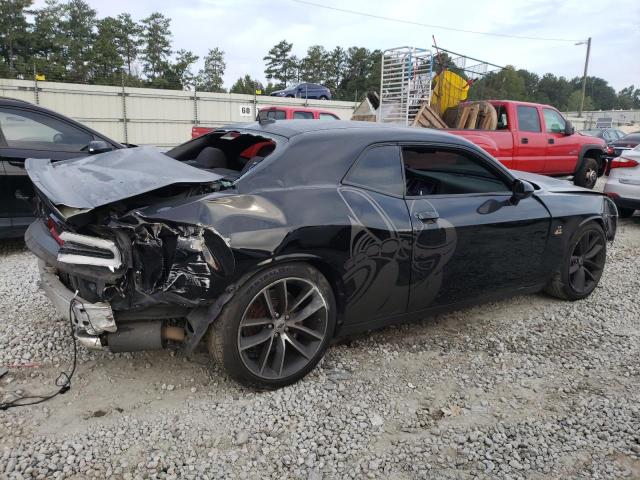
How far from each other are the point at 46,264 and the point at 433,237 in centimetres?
243

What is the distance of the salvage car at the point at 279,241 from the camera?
7.79 ft

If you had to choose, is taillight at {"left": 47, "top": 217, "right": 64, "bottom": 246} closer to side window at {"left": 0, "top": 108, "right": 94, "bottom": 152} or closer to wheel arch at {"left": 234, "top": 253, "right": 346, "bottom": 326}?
wheel arch at {"left": 234, "top": 253, "right": 346, "bottom": 326}

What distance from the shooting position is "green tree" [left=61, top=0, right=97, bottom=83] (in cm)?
4434

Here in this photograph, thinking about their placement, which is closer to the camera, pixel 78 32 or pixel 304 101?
pixel 304 101

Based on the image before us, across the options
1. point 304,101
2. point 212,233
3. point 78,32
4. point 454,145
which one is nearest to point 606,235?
point 454,145

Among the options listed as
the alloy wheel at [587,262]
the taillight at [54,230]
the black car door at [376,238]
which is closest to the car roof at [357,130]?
the black car door at [376,238]

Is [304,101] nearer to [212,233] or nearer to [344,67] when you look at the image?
[212,233]

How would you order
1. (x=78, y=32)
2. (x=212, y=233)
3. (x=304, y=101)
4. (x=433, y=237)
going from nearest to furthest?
(x=212, y=233), (x=433, y=237), (x=304, y=101), (x=78, y=32)

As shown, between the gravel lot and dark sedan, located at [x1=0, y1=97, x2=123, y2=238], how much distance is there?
1.58m

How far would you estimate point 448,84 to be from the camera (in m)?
10.9

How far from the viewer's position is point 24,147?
4887 mm

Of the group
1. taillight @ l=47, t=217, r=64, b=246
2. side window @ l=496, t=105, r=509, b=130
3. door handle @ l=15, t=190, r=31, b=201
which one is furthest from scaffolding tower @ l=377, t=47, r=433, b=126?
taillight @ l=47, t=217, r=64, b=246

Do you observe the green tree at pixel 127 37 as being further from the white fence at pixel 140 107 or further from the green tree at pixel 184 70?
the white fence at pixel 140 107

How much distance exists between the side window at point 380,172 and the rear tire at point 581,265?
1938 millimetres
